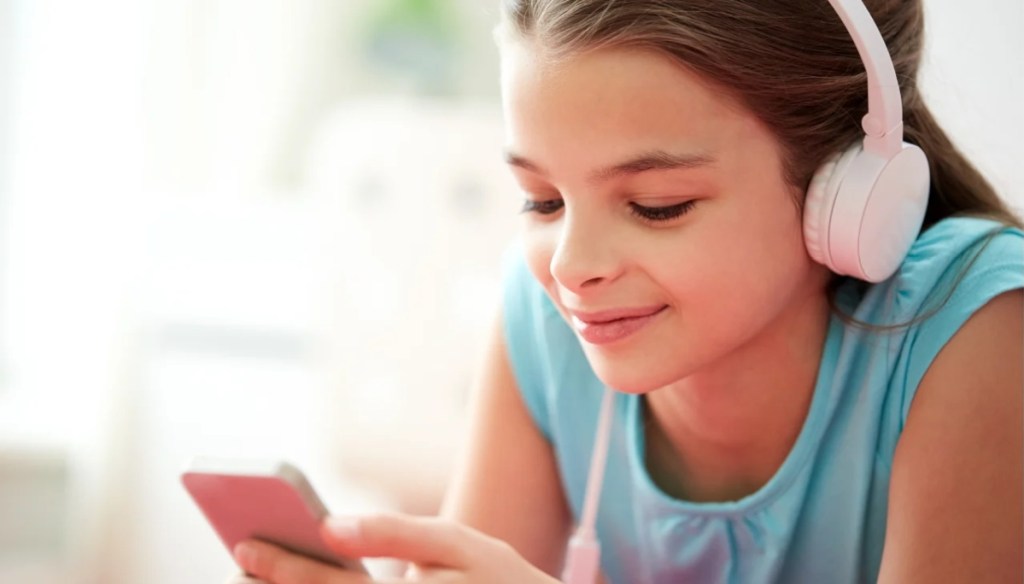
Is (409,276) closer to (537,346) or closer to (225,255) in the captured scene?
(225,255)

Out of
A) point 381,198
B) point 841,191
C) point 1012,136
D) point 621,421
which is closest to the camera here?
point 841,191

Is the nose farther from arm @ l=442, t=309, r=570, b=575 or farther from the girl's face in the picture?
arm @ l=442, t=309, r=570, b=575

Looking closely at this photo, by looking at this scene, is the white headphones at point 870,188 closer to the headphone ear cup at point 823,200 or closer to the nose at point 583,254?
the headphone ear cup at point 823,200

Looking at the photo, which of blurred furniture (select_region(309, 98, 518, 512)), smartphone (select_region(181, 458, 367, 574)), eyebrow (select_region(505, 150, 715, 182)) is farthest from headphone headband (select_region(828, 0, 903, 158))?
blurred furniture (select_region(309, 98, 518, 512))

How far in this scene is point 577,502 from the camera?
3.81ft

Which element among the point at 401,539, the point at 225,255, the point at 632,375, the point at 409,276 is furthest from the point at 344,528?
the point at 225,255

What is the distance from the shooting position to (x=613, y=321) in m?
0.90

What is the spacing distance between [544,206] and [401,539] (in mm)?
295

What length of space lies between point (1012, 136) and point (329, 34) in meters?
1.48

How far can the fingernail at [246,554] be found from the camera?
826mm

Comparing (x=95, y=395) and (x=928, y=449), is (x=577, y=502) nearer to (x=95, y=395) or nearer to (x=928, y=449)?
(x=928, y=449)

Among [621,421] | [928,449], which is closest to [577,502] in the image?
[621,421]

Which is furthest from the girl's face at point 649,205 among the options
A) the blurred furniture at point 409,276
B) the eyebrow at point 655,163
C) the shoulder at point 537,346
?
the blurred furniture at point 409,276

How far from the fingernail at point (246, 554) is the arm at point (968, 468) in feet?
1.56
